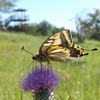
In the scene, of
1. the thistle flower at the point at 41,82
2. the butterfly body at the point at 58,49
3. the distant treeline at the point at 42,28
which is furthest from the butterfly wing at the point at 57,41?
the distant treeline at the point at 42,28

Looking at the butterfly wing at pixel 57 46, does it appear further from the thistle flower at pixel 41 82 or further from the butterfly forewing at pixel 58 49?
the thistle flower at pixel 41 82

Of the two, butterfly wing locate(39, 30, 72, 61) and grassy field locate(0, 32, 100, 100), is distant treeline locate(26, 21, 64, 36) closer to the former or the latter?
grassy field locate(0, 32, 100, 100)

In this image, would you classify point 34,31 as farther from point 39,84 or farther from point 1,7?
point 39,84

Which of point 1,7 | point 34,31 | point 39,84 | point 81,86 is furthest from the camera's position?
point 34,31

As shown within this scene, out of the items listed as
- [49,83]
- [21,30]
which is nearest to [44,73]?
[49,83]

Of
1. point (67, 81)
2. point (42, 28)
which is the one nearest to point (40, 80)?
point (67, 81)

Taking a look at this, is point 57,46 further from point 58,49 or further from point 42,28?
point 42,28

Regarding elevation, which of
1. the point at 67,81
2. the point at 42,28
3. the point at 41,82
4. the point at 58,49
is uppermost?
the point at 58,49

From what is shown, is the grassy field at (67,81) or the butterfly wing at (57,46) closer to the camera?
the butterfly wing at (57,46)
